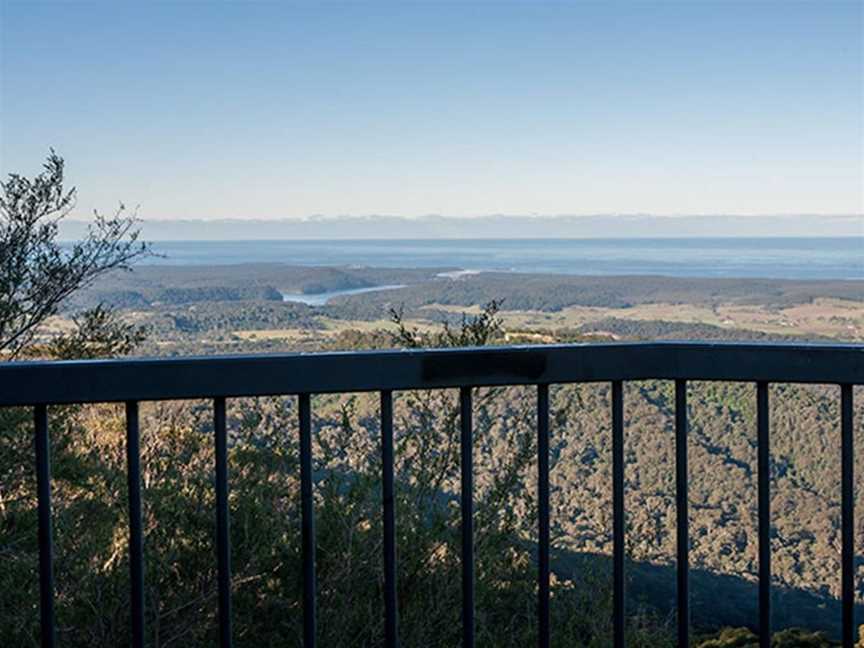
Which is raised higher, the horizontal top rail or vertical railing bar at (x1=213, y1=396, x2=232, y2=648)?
the horizontal top rail

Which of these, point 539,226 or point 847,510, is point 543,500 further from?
point 539,226

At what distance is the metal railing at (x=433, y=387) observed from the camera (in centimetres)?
159

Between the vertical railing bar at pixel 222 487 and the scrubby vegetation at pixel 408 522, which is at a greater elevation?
the vertical railing bar at pixel 222 487

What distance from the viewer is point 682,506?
1.81 metres

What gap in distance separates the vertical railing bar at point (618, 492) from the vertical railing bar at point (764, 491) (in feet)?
0.83

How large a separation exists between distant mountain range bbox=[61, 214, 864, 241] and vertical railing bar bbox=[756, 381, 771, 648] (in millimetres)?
40041

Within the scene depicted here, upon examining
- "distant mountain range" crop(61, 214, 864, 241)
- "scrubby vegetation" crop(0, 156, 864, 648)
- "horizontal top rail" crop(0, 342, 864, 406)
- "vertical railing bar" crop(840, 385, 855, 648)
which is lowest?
"scrubby vegetation" crop(0, 156, 864, 648)

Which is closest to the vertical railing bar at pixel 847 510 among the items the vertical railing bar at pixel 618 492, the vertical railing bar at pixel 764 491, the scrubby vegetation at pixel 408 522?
the vertical railing bar at pixel 764 491

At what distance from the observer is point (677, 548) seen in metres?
1.85

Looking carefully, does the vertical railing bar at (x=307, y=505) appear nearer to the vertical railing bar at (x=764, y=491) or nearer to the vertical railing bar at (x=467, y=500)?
the vertical railing bar at (x=467, y=500)

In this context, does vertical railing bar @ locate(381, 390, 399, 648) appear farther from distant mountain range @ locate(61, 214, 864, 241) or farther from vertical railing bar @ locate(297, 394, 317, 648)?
distant mountain range @ locate(61, 214, 864, 241)

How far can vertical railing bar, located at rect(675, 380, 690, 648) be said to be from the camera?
5.88 ft

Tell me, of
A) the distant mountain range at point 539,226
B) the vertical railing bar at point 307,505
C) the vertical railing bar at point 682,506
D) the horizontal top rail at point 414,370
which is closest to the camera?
the horizontal top rail at point 414,370

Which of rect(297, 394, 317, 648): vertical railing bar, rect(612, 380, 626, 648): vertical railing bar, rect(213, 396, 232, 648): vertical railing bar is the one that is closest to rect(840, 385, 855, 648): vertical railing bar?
rect(612, 380, 626, 648): vertical railing bar
